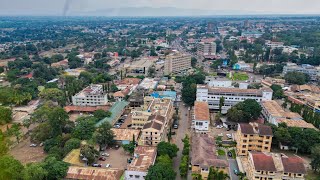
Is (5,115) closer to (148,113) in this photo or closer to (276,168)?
(148,113)

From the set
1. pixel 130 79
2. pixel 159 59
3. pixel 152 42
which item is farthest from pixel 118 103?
pixel 152 42

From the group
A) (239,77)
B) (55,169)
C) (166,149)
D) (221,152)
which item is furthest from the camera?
(239,77)

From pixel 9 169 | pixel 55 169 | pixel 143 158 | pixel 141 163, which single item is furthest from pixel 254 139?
pixel 9 169

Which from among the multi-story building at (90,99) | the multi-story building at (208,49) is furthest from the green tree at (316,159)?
the multi-story building at (208,49)

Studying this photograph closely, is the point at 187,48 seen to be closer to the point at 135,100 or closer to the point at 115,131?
the point at 135,100

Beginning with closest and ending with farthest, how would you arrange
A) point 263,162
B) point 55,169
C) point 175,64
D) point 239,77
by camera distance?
1. point 263,162
2. point 55,169
3. point 239,77
4. point 175,64

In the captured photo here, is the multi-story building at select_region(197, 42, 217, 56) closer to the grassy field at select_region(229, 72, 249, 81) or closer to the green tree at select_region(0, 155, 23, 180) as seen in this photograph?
the grassy field at select_region(229, 72, 249, 81)

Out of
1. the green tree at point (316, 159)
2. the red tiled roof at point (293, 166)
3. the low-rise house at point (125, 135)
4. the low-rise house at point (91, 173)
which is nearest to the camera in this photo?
the red tiled roof at point (293, 166)

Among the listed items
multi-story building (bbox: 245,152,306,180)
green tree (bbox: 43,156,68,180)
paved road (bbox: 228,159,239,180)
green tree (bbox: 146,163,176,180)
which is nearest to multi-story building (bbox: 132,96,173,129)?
paved road (bbox: 228,159,239,180)

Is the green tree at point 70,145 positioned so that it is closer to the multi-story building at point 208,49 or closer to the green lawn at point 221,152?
the green lawn at point 221,152
